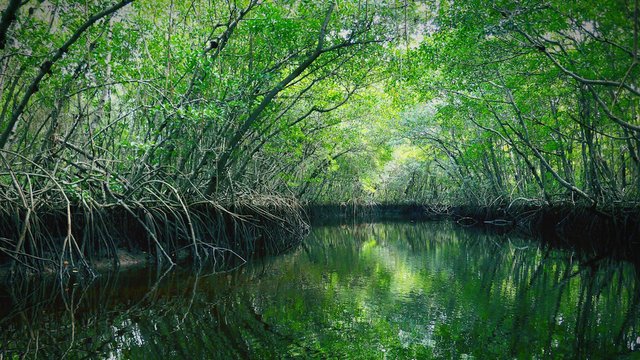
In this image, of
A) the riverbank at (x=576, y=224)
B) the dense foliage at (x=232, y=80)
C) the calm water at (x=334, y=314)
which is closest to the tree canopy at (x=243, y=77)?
the dense foliage at (x=232, y=80)

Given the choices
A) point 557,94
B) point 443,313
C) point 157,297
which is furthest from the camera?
point 557,94

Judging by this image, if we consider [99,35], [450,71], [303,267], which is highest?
[450,71]

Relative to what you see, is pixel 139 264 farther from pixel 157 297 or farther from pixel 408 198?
pixel 408 198

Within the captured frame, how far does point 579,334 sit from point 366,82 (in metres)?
8.21

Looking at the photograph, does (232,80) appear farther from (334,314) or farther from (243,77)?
(334,314)

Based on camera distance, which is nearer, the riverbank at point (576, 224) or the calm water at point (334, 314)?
the calm water at point (334, 314)

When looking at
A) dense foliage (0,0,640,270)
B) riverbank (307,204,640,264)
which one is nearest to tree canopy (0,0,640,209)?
dense foliage (0,0,640,270)

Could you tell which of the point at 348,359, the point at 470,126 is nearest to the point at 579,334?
the point at 348,359

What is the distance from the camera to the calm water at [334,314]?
344 centimetres

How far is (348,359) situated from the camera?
10.5 feet

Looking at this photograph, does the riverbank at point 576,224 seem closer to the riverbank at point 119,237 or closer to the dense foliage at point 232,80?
the dense foliage at point 232,80

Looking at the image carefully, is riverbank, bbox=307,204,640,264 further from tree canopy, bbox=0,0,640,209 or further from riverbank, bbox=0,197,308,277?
riverbank, bbox=0,197,308,277

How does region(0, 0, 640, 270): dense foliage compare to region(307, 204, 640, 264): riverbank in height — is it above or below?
above

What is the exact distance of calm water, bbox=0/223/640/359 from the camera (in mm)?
3436
